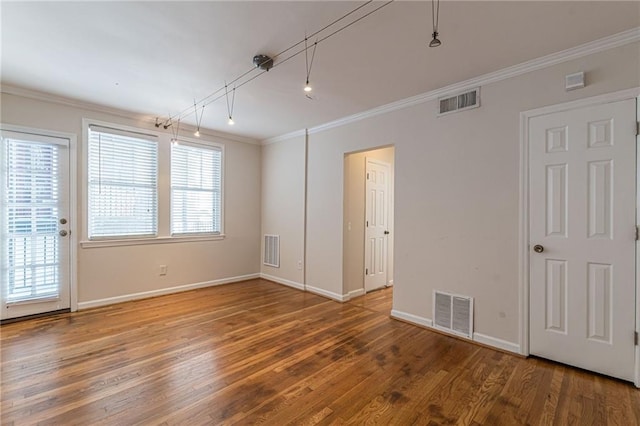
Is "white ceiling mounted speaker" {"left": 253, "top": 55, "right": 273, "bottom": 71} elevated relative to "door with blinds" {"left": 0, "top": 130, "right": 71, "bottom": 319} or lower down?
elevated

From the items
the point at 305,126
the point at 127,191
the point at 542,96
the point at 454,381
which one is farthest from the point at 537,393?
the point at 127,191

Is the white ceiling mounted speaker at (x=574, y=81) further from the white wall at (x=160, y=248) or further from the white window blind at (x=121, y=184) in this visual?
the white window blind at (x=121, y=184)

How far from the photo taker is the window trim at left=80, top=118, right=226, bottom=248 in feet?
12.7

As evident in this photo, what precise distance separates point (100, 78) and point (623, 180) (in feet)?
15.5

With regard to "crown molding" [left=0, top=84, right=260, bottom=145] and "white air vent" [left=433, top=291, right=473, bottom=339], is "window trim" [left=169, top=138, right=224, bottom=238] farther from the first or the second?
"white air vent" [left=433, top=291, right=473, bottom=339]

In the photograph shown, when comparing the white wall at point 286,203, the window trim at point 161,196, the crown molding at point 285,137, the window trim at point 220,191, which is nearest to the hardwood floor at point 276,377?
the window trim at point 161,196

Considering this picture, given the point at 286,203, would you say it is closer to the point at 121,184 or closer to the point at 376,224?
the point at 376,224

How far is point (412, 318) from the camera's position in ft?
11.4

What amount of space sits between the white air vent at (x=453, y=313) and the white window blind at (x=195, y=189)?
3.70 metres

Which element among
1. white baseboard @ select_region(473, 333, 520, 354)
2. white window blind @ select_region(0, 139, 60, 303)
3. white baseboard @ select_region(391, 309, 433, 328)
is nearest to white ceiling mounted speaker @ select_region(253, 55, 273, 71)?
white window blind @ select_region(0, 139, 60, 303)

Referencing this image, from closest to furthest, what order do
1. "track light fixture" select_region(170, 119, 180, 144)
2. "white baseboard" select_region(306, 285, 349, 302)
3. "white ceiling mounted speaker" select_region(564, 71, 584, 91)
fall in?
"white ceiling mounted speaker" select_region(564, 71, 584, 91) → "white baseboard" select_region(306, 285, 349, 302) → "track light fixture" select_region(170, 119, 180, 144)

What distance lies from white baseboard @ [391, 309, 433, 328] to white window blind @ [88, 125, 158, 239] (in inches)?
141

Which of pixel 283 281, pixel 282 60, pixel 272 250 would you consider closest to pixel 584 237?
pixel 282 60

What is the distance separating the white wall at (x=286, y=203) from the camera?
498 centimetres
